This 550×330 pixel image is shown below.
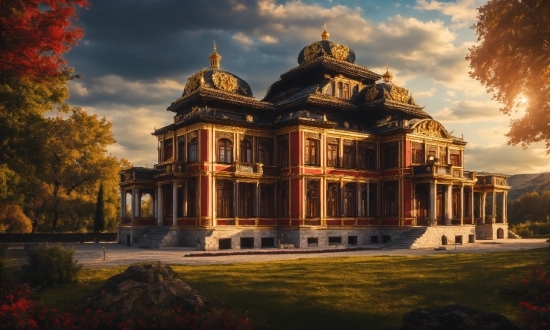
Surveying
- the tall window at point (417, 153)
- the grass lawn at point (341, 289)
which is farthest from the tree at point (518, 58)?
the tall window at point (417, 153)

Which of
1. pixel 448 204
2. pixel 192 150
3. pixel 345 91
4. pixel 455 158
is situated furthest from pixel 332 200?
pixel 455 158

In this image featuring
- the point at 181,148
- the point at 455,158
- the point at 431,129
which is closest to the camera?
the point at 181,148

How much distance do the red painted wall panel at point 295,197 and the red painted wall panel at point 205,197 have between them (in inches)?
271

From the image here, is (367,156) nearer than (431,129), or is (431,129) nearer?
(367,156)

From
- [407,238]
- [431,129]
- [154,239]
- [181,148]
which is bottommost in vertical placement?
[407,238]

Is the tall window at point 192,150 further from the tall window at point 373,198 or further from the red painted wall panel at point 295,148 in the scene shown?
the tall window at point 373,198

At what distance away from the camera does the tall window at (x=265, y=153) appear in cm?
4259

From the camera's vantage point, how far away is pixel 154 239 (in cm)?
3988

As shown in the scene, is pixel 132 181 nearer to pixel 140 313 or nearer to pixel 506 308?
pixel 140 313

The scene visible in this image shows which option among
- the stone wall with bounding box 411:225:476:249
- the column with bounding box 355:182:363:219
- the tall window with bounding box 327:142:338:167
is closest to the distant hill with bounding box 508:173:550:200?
the stone wall with bounding box 411:225:476:249

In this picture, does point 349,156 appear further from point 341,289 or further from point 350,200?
point 341,289

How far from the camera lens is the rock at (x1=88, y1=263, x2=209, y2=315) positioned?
13.5 metres

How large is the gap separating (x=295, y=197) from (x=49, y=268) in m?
24.5

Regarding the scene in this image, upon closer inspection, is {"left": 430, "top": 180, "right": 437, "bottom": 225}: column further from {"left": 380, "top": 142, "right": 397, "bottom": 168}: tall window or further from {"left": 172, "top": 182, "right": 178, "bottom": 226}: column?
{"left": 172, "top": 182, "right": 178, "bottom": 226}: column
